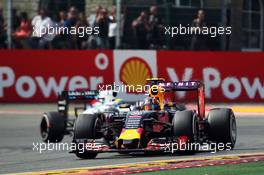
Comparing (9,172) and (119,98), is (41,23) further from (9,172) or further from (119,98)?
(9,172)

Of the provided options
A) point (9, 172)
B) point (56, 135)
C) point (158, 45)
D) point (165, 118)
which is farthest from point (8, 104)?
point (9, 172)

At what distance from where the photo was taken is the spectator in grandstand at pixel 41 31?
25.0m

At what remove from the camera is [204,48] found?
2628cm

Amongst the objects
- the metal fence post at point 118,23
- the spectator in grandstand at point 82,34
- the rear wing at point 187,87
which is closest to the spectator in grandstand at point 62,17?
the spectator in grandstand at point 82,34

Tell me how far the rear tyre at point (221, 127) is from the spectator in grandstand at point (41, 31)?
37.5 ft

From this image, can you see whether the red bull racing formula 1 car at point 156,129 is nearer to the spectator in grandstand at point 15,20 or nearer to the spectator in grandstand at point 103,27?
the spectator in grandstand at point 103,27

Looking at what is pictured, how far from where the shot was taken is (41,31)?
25.3 meters

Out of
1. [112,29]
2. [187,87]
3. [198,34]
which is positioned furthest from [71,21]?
[187,87]

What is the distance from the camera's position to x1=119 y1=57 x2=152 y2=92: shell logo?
25469 mm

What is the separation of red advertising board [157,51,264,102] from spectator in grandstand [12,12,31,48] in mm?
3799

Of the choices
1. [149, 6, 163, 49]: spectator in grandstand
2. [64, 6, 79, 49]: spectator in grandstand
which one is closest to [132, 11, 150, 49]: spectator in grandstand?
[149, 6, 163, 49]: spectator in grandstand

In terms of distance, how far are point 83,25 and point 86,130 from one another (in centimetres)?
1151

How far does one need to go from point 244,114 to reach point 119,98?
5.65 meters

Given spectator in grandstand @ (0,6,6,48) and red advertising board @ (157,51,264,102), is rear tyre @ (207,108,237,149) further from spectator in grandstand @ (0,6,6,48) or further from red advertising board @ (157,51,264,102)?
spectator in grandstand @ (0,6,6,48)
